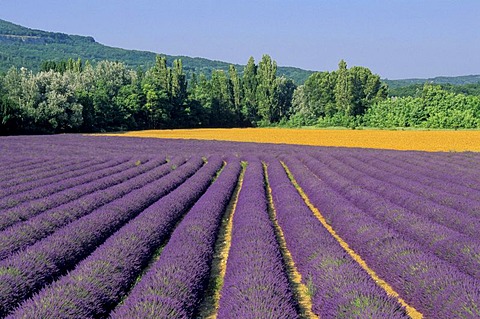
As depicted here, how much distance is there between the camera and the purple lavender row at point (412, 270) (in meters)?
5.17

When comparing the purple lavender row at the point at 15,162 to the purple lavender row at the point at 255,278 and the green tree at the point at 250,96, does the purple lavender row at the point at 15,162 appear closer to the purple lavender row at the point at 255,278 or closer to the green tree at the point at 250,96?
the purple lavender row at the point at 255,278

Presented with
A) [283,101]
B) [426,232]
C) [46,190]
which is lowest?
[46,190]

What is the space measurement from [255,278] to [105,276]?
183cm

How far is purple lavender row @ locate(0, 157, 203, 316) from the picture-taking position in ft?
18.6

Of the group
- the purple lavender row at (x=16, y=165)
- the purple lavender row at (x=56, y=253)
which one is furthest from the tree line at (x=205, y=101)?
the purple lavender row at (x=56, y=253)

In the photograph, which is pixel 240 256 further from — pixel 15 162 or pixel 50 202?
pixel 15 162

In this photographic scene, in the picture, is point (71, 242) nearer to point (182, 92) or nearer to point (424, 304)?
point (424, 304)

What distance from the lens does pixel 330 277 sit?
19.6 feet

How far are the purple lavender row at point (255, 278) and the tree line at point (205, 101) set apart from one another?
47.7 metres

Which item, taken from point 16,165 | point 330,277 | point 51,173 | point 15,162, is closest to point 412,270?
point 330,277

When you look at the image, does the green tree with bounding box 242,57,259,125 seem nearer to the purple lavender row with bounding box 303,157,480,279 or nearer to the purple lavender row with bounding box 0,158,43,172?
the purple lavender row with bounding box 0,158,43,172

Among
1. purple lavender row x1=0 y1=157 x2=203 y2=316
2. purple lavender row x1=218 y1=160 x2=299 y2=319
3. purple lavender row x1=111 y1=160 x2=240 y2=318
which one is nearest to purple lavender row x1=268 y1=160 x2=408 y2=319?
purple lavender row x1=218 y1=160 x2=299 y2=319

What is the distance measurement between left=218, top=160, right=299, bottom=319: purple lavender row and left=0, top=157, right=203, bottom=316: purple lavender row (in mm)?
2343

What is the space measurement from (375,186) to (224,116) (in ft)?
234
